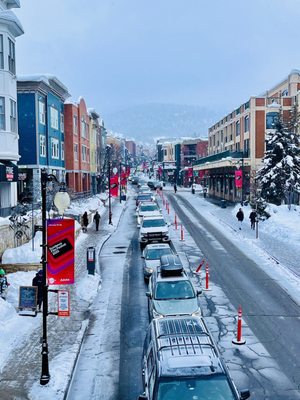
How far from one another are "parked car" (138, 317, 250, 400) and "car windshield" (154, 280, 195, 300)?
18.0ft

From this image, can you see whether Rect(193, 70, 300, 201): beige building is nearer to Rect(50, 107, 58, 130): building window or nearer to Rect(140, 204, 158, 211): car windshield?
Rect(140, 204, 158, 211): car windshield

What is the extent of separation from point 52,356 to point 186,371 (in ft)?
20.1

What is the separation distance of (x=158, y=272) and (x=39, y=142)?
1109 inches

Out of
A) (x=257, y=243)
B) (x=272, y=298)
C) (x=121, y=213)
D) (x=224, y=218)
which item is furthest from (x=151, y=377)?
(x=121, y=213)

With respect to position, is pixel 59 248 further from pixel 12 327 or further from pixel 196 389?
pixel 196 389

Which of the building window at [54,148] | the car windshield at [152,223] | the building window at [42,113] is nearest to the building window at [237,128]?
the building window at [54,148]

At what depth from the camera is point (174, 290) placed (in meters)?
16.2

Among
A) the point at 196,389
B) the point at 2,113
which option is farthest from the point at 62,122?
the point at 196,389

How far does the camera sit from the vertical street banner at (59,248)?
12.3 metres

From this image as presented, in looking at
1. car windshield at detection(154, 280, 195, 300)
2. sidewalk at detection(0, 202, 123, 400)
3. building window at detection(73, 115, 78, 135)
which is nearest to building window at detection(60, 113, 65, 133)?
building window at detection(73, 115, 78, 135)

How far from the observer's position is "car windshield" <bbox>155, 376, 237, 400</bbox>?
27.1ft

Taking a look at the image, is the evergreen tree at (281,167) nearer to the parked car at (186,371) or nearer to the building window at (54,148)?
the building window at (54,148)

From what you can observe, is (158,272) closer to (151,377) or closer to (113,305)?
(113,305)

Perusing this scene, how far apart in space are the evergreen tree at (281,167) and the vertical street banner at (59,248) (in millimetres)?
34139
